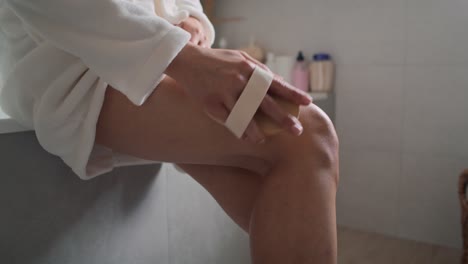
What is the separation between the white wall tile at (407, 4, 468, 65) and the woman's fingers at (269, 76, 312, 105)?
3.85 ft

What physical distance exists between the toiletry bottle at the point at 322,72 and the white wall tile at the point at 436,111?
299 mm

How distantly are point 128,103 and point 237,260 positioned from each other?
72cm

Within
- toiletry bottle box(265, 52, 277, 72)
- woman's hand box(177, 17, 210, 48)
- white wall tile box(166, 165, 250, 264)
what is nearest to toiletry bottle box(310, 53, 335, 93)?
toiletry bottle box(265, 52, 277, 72)

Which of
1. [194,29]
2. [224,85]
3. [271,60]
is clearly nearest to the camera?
[224,85]

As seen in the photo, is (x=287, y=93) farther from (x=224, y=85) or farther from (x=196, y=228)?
(x=196, y=228)

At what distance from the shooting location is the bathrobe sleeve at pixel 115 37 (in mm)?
433

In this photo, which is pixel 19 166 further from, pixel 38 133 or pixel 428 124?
pixel 428 124

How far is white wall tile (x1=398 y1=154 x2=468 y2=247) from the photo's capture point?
1.37 m

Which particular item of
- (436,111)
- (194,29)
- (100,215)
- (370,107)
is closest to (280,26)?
(370,107)

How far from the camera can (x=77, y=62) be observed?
1.63ft

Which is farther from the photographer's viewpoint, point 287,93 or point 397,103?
point 397,103

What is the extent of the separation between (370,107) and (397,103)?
0.34ft

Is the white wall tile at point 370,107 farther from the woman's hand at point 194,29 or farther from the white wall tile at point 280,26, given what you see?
the woman's hand at point 194,29

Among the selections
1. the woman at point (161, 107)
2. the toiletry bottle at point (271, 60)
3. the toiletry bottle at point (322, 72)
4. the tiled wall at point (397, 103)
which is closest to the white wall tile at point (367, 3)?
the tiled wall at point (397, 103)
